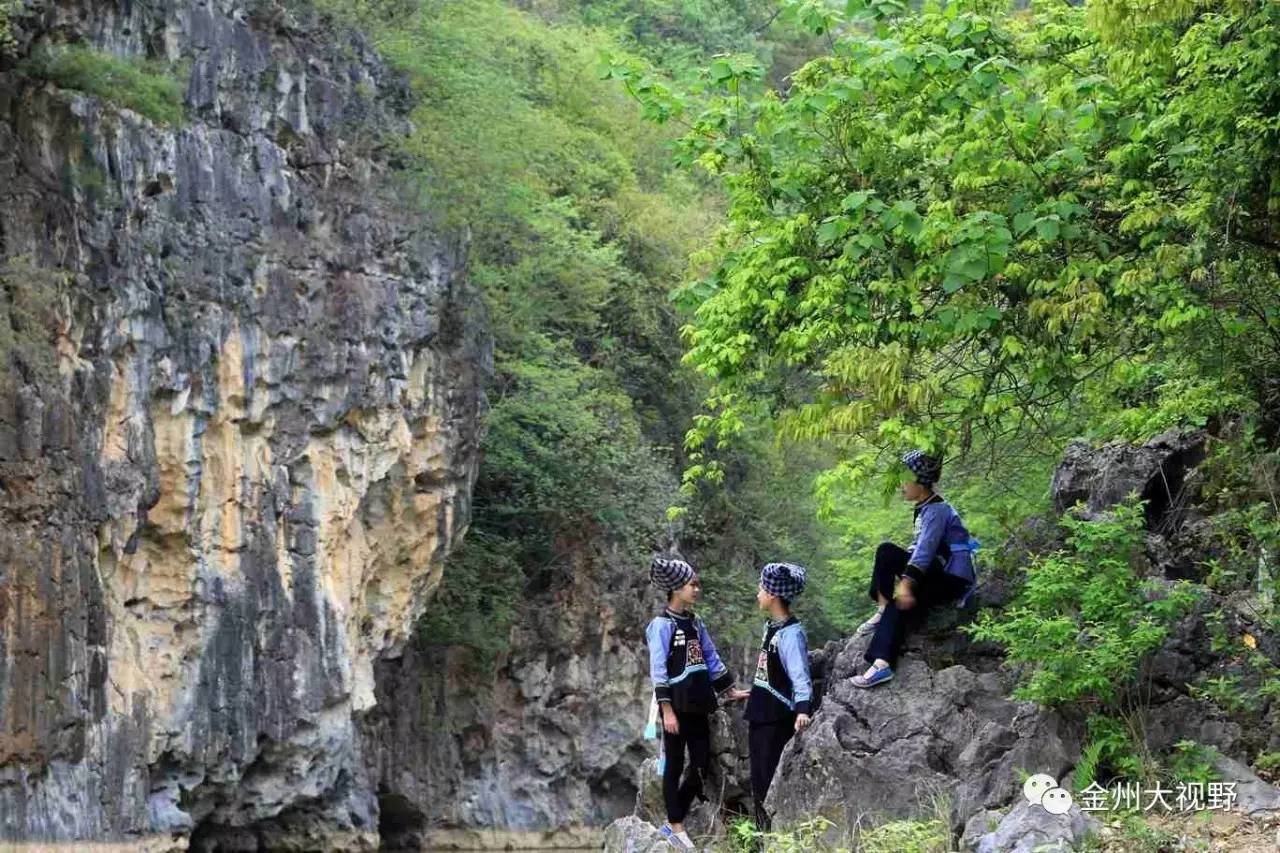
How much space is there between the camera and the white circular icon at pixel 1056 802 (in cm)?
701

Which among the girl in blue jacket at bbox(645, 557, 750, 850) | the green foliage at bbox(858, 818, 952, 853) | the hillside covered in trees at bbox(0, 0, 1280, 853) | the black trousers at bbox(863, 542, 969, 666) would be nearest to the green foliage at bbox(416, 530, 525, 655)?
the hillside covered in trees at bbox(0, 0, 1280, 853)

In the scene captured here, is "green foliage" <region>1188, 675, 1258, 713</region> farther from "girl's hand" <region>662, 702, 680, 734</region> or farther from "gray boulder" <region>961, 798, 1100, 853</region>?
"girl's hand" <region>662, 702, 680, 734</region>

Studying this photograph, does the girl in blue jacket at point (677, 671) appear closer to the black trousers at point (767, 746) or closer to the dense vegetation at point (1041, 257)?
the black trousers at point (767, 746)

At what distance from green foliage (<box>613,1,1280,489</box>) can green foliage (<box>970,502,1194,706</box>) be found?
36.8 inches

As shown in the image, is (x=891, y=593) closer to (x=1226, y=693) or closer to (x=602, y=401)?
(x=1226, y=693)

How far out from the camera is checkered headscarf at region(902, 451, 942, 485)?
370 inches

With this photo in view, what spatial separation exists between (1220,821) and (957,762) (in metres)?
1.60

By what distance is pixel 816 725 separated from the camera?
366 inches

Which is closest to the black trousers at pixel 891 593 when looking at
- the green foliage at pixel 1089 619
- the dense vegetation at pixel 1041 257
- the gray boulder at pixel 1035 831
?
the dense vegetation at pixel 1041 257

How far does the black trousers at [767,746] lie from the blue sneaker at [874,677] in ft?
1.42

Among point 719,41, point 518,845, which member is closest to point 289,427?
point 518,845

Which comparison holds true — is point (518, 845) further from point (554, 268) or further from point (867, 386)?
point (867, 386)

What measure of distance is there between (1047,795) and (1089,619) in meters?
1.64

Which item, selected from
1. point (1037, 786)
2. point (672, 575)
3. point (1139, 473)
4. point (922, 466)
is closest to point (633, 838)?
point (672, 575)
